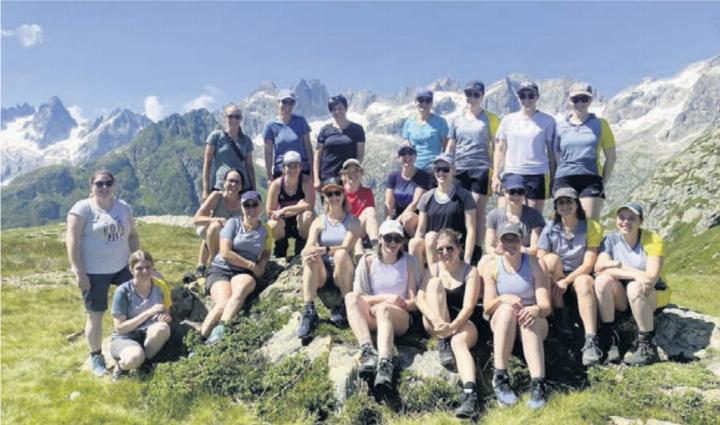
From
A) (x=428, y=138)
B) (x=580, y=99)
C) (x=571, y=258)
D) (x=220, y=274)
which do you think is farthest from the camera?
(x=428, y=138)

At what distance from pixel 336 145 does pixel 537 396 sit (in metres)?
9.99

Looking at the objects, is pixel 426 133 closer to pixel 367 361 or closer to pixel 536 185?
pixel 536 185

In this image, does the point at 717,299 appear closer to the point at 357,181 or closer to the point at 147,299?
the point at 357,181

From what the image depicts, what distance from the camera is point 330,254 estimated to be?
43.2 feet

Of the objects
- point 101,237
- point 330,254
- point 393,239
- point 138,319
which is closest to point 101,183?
point 101,237

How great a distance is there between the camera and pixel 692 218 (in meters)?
148

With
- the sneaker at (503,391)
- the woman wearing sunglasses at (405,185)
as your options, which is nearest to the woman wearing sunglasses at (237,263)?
the woman wearing sunglasses at (405,185)

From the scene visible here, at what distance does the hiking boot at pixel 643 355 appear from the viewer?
11086mm

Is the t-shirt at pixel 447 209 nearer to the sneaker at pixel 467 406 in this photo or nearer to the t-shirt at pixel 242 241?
the sneaker at pixel 467 406

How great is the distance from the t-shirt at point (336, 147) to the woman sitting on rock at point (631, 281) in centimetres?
849

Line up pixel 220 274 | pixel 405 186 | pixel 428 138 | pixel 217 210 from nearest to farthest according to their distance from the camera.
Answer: pixel 220 274 < pixel 405 186 < pixel 428 138 < pixel 217 210

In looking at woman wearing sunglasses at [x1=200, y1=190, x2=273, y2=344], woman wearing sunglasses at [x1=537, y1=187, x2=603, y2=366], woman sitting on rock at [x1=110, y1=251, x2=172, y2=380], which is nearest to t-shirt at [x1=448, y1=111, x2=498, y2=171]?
woman wearing sunglasses at [x1=537, y1=187, x2=603, y2=366]

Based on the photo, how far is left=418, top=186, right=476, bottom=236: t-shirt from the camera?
13.0m

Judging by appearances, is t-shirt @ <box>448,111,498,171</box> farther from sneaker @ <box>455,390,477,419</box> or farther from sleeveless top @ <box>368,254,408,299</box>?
sneaker @ <box>455,390,477,419</box>
